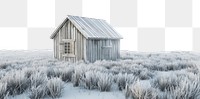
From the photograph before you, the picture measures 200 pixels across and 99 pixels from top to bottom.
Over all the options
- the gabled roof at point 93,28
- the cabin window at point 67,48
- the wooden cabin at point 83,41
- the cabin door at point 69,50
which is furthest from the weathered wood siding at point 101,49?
the cabin window at point 67,48

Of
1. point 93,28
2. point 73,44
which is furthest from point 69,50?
point 93,28

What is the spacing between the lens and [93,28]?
20.3 metres

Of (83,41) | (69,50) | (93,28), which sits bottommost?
(69,50)

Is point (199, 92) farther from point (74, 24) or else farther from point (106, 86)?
point (74, 24)

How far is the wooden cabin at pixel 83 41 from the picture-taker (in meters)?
18.5

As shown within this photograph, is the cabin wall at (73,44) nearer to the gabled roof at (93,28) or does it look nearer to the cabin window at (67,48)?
the cabin window at (67,48)

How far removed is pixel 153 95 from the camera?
207 inches

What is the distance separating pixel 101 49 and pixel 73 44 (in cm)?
213

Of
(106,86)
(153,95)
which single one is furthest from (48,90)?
(153,95)

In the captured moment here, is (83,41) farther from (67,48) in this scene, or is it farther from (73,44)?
(67,48)

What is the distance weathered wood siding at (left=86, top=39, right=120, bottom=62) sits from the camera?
61.0ft

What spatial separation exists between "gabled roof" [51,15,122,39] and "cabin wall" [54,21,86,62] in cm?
39

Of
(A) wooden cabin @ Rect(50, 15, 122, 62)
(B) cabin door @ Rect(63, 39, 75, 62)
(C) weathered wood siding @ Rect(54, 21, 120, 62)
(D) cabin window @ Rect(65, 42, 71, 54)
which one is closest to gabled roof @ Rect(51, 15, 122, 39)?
(A) wooden cabin @ Rect(50, 15, 122, 62)

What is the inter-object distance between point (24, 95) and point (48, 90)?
0.54 meters
